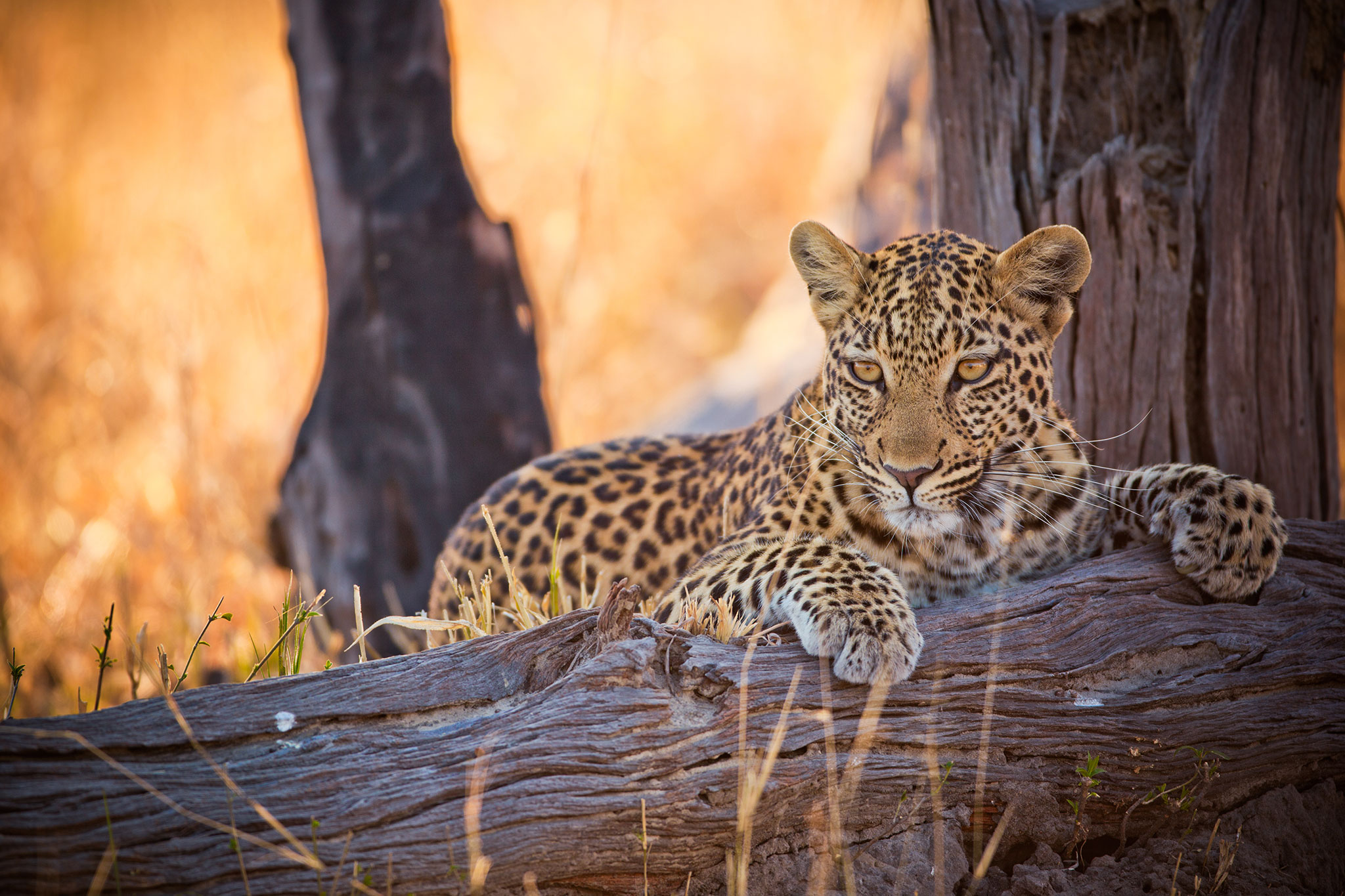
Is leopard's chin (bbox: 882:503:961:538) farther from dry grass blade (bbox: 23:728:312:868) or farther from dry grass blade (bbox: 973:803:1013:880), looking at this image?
dry grass blade (bbox: 23:728:312:868)

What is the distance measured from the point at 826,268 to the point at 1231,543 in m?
2.16

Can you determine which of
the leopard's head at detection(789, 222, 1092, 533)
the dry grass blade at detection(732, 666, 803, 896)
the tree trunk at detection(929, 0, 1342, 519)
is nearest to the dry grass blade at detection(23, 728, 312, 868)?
the dry grass blade at detection(732, 666, 803, 896)

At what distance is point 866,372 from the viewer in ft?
15.7

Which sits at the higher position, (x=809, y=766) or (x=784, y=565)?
(x=784, y=565)

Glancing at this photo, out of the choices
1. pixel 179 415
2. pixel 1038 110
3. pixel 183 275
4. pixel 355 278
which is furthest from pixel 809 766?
pixel 183 275

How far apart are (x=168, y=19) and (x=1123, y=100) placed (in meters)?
18.8

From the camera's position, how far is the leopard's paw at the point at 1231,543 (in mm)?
4609

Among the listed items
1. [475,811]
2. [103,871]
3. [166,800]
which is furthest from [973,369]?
[103,871]

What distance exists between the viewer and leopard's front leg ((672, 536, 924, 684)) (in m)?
3.99

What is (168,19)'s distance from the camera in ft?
63.6

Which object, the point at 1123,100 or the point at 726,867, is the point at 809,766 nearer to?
the point at 726,867

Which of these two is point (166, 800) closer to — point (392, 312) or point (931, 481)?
point (931, 481)

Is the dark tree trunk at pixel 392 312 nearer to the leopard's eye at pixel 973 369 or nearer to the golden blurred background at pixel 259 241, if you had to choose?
the golden blurred background at pixel 259 241

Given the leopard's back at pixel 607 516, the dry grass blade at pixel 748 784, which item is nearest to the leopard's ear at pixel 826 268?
the leopard's back at pixel 607 516
